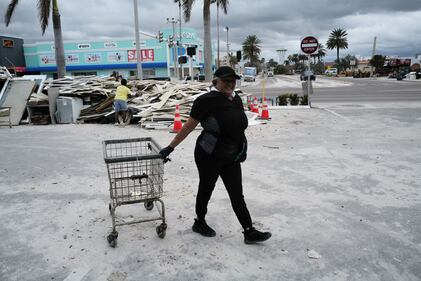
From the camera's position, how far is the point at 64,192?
5.29 metres

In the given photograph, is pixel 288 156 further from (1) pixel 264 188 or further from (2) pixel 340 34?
(2) pixel 340 34

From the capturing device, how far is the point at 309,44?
581 inches

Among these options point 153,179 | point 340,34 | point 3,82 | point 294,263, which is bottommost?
point 294,263

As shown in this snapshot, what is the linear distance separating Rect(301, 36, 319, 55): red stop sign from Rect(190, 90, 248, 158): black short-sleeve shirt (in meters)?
12.5

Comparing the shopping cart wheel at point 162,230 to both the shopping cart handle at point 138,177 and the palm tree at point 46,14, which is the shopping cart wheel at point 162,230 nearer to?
the shopping cart handle at point 138,177

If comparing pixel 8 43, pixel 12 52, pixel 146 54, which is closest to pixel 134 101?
pixel 146 54

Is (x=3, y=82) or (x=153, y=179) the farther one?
(x=3, y=82)

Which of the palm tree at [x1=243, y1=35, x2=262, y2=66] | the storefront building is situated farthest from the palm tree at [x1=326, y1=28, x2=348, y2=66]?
the storefront building

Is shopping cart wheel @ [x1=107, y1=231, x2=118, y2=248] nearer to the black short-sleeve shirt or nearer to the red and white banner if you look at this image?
the black short-sleeve shirt

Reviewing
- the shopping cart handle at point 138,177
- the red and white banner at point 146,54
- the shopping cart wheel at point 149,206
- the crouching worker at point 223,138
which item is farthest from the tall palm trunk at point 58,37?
the red and white banner at point 146,54

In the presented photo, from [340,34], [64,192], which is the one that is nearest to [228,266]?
[64,192]

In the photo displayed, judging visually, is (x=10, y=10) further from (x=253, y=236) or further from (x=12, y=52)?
(x=12, y=52)

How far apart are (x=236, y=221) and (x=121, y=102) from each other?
8586 mm

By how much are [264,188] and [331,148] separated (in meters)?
3.23
